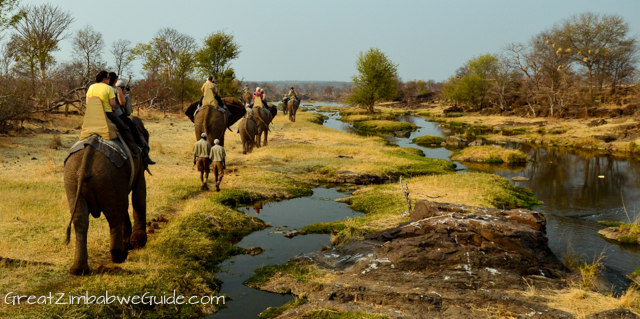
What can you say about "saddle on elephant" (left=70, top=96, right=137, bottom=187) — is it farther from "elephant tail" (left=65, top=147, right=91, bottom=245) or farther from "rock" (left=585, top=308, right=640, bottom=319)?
"rock" (left=585, top=308, right=640, bottom=319)

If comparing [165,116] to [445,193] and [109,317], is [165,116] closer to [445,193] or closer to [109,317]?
[445,193]

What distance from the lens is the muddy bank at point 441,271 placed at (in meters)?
6.29

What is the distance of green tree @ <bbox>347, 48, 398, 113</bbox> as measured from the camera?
55.1 m

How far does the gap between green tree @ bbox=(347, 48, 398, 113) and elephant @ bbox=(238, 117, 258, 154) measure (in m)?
36.4

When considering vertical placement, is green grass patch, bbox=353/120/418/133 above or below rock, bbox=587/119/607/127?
below

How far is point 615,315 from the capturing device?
5816 millimetres

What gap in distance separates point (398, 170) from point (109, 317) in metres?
12.9

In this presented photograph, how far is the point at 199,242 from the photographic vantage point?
883cm

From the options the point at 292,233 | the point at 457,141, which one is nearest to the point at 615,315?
the point at 292,233

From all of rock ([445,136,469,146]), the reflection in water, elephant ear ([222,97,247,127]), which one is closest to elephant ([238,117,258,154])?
elephant ear ([222,97,247,127])

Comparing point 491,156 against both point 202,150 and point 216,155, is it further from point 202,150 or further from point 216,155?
point 202,150

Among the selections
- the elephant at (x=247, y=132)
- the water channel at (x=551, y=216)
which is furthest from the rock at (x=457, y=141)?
the elephant at (x=247, y=132)

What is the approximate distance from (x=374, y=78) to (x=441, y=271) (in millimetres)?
49421

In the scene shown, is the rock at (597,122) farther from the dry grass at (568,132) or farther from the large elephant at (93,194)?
the large elephant at (93,194)
